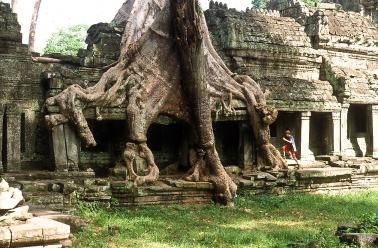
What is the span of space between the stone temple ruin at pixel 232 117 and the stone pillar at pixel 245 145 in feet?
0.08

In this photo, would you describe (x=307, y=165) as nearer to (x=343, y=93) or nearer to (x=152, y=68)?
(x=343, y=93)

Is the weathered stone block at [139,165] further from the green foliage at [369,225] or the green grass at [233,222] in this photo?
the green foliage at [369,225]

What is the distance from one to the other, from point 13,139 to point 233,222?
4759 mm

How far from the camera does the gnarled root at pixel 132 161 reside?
11.1 m

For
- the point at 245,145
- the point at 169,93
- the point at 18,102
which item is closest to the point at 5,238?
the point at 18,102

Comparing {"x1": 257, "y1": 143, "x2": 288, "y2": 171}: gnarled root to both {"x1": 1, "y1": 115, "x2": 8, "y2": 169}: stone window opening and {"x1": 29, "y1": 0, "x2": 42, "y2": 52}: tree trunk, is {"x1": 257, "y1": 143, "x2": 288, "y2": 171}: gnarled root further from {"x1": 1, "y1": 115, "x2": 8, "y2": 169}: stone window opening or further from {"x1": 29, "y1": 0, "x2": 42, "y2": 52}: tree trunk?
{"x1": 29, "y1": 0, "x2": 42, "y2": 52}: tree trunk

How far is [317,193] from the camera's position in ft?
44.7

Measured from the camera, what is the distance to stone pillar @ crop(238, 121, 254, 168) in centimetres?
1378

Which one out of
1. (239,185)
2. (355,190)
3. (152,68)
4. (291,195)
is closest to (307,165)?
(355,190)

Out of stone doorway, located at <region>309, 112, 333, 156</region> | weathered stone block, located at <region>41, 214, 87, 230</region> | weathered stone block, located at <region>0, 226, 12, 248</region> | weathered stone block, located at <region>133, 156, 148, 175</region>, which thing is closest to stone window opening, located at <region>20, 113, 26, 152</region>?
weathered stone block, located at <region>133, 156, 148, 175</region>

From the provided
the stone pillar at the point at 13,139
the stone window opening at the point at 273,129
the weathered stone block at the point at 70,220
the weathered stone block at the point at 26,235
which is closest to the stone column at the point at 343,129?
the stone window opening at the point at 273,129

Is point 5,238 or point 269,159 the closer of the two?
point 5,238

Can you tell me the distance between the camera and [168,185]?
1127cm

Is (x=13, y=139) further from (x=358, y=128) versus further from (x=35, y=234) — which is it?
(x=358, y=128)
